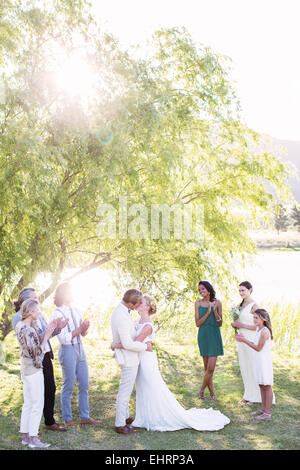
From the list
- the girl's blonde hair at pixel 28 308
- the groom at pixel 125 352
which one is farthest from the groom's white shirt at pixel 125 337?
the girl's blonde hair at pixel 28 308

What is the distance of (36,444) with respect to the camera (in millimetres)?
5535

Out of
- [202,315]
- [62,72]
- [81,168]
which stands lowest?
[202,315]

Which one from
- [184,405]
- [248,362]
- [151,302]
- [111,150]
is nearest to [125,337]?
[151,302]

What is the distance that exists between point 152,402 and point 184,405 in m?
1.56

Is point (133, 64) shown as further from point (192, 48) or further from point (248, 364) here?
point (248, 364)

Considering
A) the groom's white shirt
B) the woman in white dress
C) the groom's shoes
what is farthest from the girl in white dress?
the groom's shoes

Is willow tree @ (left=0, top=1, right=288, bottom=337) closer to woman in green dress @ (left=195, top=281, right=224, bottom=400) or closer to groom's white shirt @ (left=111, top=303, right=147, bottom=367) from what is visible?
woman in green dress @ (left=195, top=281, right=224, bottom=400)

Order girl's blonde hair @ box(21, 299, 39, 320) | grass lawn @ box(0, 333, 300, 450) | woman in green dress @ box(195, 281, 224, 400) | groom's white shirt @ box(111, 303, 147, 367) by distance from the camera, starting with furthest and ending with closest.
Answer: woman in green dress @ box(195, 281, 224, 400) → groom's white shirt @ box(111, 303, 147, 367) → grass lawn @ box(0, 333, 300, 450) → girl's blonde hair @ box(21, 299, 39, 320)

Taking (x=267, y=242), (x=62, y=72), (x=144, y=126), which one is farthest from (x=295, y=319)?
(x=267, y=242)

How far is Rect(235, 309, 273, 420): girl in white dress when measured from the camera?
677 centimetres

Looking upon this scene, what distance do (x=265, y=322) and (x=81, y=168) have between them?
12.8ft

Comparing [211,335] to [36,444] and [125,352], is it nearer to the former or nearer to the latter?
[125,352]

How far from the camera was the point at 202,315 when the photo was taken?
771 centimetres

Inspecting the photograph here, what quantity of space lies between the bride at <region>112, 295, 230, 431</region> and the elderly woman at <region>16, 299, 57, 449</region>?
129 cm
